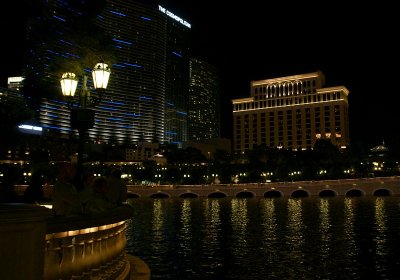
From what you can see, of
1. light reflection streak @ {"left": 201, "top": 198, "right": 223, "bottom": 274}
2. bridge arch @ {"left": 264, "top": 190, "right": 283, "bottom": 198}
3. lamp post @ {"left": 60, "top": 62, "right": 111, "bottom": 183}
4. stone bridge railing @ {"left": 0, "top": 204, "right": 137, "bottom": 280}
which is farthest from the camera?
bridge arch @ {"left": 264, "top": 190, "right": 283, "bottom": 198}

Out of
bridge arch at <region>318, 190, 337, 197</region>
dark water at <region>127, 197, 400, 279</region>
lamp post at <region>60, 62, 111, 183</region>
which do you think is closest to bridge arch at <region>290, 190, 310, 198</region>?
bridge arch at <region>318, 190, 337, 197</region>

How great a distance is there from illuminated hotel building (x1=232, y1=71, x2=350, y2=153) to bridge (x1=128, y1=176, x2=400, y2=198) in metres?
63.0

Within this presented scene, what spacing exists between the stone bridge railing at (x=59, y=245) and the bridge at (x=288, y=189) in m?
98.2

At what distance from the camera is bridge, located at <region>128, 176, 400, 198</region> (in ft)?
318

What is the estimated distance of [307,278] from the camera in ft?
58.0

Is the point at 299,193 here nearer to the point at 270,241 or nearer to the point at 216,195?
the point at 216,195

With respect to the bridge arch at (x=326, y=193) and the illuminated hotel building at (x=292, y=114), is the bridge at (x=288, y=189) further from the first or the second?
the illuminated hotel building at (x=292, y=114)

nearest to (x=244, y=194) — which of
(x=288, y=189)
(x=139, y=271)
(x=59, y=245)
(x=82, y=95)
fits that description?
(x=288, y=189)

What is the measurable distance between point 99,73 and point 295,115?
17709cm

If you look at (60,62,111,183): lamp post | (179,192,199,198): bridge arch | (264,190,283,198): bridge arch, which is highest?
(60,62,111,183): lamp post

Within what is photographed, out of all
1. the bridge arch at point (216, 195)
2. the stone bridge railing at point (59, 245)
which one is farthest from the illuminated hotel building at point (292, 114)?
the stone bridge railing at point (59, 245)

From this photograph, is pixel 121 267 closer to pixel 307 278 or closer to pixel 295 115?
pixel 307 278

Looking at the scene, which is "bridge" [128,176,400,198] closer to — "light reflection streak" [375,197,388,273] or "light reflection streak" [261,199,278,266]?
"light reflection streak" [375,197,388,273]

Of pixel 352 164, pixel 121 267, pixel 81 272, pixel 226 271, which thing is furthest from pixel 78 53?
pixel 352 164
